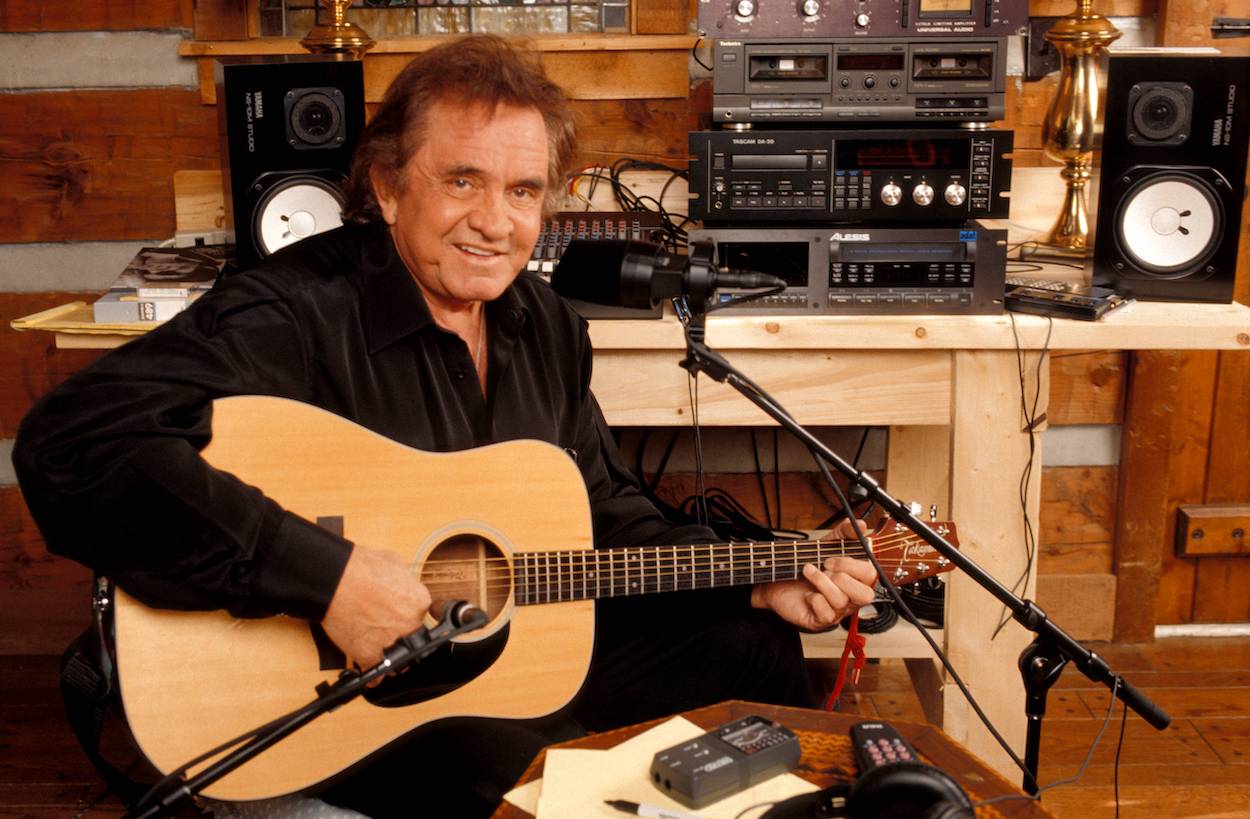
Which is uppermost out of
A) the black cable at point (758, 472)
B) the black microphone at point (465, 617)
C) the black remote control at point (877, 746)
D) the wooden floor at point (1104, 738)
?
the black microphone at point (465, 617)

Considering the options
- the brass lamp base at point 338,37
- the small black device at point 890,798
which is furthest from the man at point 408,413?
the brass lamp base at point 338,37

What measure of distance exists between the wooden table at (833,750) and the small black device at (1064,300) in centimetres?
90

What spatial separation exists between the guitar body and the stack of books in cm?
64

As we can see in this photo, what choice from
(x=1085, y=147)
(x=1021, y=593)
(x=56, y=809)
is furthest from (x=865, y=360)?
(x=56, y=809)

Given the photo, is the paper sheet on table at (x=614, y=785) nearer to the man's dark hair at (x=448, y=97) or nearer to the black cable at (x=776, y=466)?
the man's dark hair at (x=448, y=97)

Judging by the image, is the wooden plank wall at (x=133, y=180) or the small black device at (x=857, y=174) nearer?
the small black device at (x=857, y=174)

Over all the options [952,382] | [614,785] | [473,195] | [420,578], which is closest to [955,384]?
[952,382]

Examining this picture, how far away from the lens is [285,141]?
84.9 inches

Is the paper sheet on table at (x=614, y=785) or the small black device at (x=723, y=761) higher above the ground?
the small black device at (x=723, y=761)

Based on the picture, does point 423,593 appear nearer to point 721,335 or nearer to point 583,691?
point 583,691

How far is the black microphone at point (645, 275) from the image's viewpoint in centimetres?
133

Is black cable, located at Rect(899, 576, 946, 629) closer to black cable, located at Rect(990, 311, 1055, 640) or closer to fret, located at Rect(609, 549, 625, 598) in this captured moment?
black cable, located at Rect(990, 311, 1055, 640)

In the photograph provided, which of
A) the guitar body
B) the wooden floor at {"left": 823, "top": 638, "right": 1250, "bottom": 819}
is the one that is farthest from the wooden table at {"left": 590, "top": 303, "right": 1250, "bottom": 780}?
the guitar body

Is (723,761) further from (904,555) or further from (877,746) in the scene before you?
(904,555)
